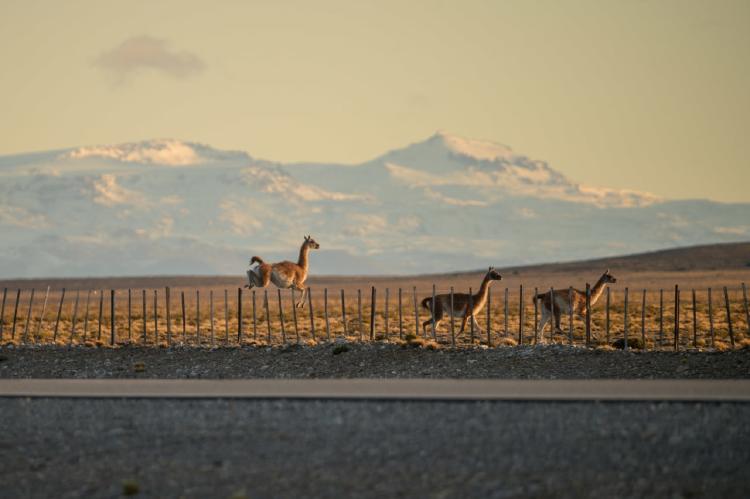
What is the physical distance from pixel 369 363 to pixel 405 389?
619 cm

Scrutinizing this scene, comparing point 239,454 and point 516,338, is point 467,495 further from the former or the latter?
point 516,338

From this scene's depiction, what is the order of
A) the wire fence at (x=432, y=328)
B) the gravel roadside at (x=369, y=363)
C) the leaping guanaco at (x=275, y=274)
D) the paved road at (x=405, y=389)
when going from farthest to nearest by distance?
the leaping guanaco at (x=275, y=274), the wire fence at (x=432, y=328), the gravel roadside at (x=369, y=363), the paved road at (x=405, y=389)

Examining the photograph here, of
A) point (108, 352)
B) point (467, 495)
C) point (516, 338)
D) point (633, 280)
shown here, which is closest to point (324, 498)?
point (467, 495)

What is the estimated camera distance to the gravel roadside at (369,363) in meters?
22.5

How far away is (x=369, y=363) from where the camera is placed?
24578 mm

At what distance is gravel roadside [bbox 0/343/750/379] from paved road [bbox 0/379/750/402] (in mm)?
2792

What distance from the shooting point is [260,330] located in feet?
126

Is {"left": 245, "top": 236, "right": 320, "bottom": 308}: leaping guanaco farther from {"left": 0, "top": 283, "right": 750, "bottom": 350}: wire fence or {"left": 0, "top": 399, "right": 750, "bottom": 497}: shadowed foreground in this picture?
{"left": 0, "top": 399, "right": 750, "bottom": 497}: shadowed foreground

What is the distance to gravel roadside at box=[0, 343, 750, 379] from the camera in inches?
885

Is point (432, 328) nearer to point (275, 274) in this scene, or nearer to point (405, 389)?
point (275, 274)

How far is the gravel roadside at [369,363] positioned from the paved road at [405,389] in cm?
279

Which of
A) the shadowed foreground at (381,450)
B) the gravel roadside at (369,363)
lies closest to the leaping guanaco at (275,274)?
the gravel roadside at (369,363)

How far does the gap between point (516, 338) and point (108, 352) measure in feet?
33.6

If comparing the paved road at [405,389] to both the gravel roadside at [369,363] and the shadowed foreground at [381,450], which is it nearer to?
the shadowed foreground at [381,450]
